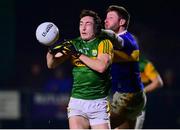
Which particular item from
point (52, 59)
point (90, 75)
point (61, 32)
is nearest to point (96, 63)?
point (90, 75)

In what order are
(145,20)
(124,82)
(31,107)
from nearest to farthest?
(124,82) → (31,107) → (145,20)

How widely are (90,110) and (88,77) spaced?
1.05 ft

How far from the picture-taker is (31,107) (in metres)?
13.1

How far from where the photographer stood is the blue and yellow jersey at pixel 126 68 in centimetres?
802

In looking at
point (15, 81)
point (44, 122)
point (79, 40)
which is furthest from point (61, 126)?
point (79, 40)

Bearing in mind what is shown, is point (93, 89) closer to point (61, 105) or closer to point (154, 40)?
point (61, 105)

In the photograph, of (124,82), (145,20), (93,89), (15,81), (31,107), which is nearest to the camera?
(93,89)

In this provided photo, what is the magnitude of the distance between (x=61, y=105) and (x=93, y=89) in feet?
21.0

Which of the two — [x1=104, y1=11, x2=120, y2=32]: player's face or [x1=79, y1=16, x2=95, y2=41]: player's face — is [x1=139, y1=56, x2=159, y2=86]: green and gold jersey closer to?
[x1=104, y1=11, x2=120, y2=32]: player's face

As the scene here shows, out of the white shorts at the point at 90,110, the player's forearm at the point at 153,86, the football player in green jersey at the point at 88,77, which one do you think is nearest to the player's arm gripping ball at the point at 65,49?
the football player in green jersey at the point at 88,77

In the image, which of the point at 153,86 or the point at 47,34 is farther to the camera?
the point at 153,86

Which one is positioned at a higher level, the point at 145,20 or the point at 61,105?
the point at 145,20

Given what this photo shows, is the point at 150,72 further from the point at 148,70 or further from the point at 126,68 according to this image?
the point at 126,68

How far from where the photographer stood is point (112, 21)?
8.02m
